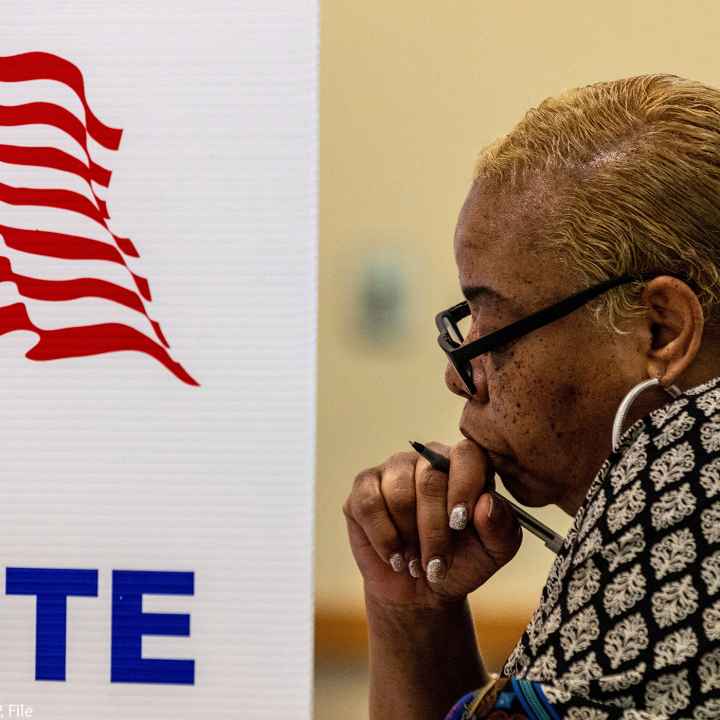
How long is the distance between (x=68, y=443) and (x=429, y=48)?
40.3 inches

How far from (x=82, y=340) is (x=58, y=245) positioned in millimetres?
129

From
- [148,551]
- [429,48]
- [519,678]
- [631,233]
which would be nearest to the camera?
[519,678]

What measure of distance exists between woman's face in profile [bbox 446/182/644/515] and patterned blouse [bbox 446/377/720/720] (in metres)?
0.15

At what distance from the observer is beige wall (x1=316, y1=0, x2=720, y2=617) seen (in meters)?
1.87

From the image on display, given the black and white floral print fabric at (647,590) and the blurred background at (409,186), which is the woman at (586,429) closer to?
the black and white floral print fabric at (647,590)

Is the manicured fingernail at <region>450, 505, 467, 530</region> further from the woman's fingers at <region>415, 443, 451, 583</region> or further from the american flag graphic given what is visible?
the american flag graphic

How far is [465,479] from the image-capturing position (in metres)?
0.97

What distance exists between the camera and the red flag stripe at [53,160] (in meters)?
1.38

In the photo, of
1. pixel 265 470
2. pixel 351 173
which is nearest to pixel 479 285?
pixel 265 470

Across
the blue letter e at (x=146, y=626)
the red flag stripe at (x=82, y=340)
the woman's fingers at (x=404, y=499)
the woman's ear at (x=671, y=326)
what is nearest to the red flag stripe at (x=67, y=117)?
the red flag stripe at (x=82, y=340)

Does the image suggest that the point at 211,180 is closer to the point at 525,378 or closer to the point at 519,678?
the point at 525,378

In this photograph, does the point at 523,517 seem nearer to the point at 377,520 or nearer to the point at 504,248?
the point at 377,520

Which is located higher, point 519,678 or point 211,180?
point 211,180

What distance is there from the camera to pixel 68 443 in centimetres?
137
